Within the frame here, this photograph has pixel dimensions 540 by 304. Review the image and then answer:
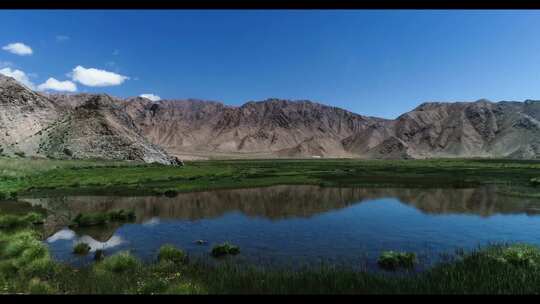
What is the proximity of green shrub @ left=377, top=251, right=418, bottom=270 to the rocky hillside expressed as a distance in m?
95.1

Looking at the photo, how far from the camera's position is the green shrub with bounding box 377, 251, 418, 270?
57.6ft

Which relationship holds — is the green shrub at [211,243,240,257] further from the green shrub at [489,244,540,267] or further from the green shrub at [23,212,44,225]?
the green shrub at [23,212,44,225]

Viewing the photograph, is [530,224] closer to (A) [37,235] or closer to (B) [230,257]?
(B) [230,257]

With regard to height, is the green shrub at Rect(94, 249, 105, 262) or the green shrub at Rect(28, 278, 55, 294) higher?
the green shrub at Rect(28, 278, 55, 294)

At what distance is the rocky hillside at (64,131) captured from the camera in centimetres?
9712

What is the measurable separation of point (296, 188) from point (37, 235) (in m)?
35.8

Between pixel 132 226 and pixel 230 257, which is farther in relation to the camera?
pixel 132 226

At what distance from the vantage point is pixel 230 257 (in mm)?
19656

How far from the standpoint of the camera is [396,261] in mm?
17688

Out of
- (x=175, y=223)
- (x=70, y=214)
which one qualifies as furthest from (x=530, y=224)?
(x=70, y=214)

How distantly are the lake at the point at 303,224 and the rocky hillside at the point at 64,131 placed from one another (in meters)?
63.8

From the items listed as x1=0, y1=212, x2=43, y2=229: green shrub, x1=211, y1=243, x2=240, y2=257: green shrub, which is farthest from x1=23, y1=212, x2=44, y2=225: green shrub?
x1=211, y1=243, x2=240, y2=257: green shrub
